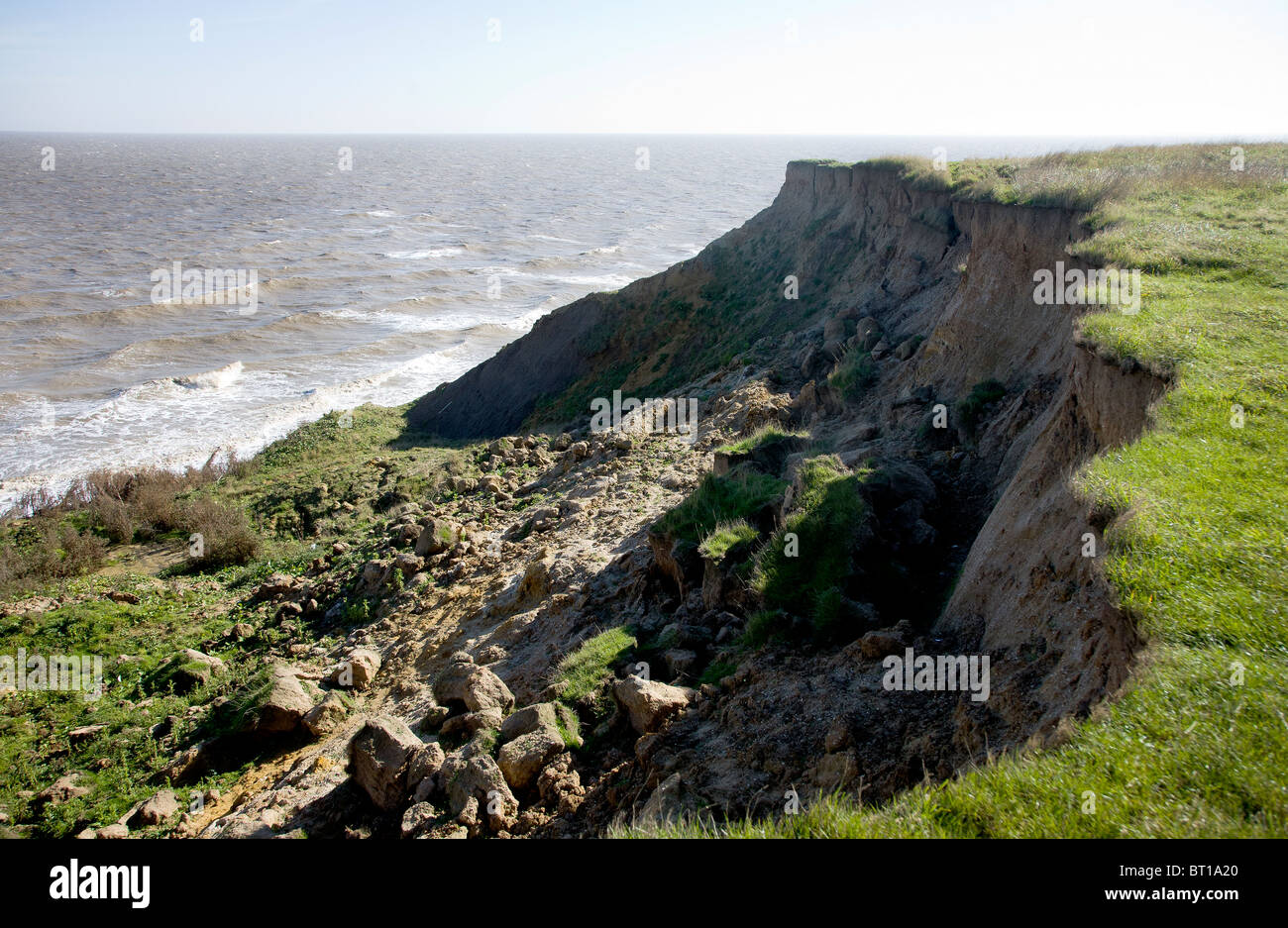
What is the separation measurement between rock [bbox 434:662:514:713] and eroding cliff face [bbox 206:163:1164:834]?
0.40m

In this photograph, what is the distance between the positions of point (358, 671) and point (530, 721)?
411cm

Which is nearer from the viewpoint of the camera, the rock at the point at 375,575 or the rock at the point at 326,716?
the rock at the point at 326,716

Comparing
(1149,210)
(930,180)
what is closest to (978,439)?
(1149,210)

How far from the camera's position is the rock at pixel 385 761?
6.57 m

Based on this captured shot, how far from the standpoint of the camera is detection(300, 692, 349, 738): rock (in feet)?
28.9

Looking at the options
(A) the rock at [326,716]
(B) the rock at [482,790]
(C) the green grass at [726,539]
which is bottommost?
(A) the rock at [326,716]

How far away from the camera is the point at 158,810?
25.3ft

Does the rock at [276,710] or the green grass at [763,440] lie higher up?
the green grass at [763,440]

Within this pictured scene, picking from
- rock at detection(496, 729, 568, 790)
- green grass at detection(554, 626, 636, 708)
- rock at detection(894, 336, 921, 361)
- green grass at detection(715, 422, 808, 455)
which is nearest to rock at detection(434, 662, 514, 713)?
green grass at detection(554, 626, 636, 708)

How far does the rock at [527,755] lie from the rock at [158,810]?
3.92m

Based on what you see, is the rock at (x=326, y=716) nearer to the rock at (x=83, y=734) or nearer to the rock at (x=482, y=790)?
the rock at (x=83, y=734)

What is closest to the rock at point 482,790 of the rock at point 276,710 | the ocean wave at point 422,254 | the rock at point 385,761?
the rock at point 385,761

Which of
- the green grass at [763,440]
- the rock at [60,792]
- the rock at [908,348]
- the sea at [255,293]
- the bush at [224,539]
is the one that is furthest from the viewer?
the sea at [255,293]

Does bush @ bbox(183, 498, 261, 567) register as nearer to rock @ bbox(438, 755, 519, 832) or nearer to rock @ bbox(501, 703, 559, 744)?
rock @ bbox(501, 703, 559, 744)
